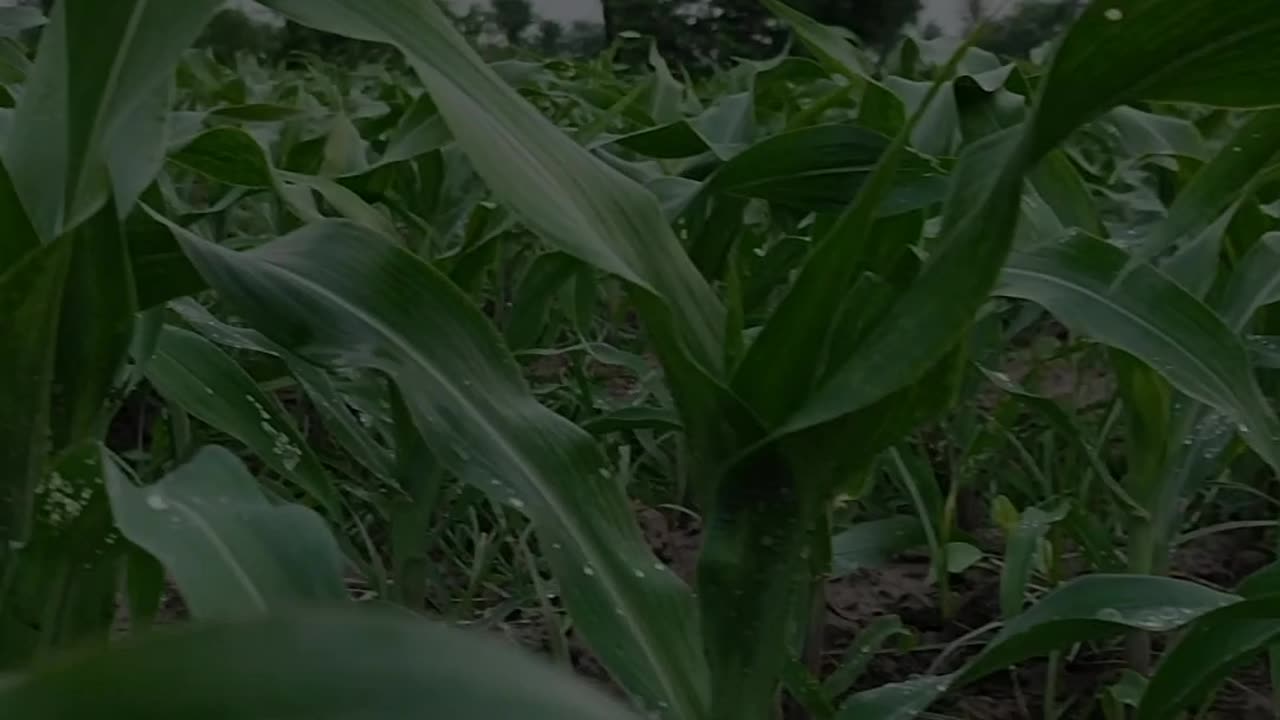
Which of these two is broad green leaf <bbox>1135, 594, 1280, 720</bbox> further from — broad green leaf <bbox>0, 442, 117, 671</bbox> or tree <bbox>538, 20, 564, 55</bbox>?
tree <bbox>538, 20, 564, 55</bbox>

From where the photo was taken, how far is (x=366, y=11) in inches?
18.5

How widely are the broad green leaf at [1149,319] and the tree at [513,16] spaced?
6756mm

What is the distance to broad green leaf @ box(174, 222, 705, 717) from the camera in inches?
20.1

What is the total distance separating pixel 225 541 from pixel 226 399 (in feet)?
0.96

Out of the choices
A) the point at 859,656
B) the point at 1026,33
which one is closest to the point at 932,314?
the point at 859,656

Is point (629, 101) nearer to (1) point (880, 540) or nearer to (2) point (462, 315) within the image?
(1) point (880, 540)

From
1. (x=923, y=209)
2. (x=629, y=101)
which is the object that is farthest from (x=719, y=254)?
(x=629, y=101)

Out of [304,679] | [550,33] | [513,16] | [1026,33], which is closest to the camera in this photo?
[304,679]

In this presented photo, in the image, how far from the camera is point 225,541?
1.36ft

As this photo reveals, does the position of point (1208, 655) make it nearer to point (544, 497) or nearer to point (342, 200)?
point (544, 497)

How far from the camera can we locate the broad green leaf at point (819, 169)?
0.65m

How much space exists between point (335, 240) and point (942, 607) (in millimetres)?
585

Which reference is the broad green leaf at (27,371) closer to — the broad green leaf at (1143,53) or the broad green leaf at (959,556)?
the broad green leaf at (1143,53)

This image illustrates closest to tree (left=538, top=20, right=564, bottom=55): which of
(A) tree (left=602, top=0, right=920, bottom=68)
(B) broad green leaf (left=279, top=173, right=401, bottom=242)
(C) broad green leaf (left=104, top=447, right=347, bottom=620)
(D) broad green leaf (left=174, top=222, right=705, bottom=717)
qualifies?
(A) tree (left=602, top=0, right=920, bottom=68)
